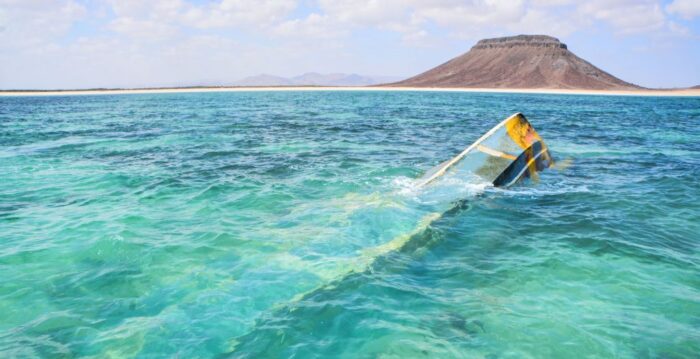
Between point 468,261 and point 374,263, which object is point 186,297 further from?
point 468,261

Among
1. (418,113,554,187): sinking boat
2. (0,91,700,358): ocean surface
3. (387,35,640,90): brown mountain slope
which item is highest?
(387,35,640,90): brown mountain slope

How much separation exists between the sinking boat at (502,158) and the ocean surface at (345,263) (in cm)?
41

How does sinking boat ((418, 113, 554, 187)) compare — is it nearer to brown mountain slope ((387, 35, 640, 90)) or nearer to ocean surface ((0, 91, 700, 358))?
ocean surface ((0, 91, 700, 358))

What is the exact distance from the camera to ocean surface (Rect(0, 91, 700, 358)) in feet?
15.3

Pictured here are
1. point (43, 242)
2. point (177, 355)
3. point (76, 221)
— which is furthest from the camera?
point (76, 221)

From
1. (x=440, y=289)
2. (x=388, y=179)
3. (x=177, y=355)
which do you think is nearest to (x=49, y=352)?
(x=177, y=355)

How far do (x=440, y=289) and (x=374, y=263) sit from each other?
3.84 feet

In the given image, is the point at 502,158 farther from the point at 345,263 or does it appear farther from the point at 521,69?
the point at 521,69

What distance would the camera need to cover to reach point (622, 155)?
644 inches

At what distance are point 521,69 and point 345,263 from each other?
15849 centimetres

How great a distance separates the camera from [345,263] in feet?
21.4

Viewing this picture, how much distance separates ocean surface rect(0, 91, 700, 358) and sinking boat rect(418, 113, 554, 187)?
415mm

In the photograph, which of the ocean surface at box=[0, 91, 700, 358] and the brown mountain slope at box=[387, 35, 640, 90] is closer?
the ocean surface at box=[0, 91, 700, 358]

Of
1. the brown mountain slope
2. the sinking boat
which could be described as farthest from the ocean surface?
the brown mountain slope
